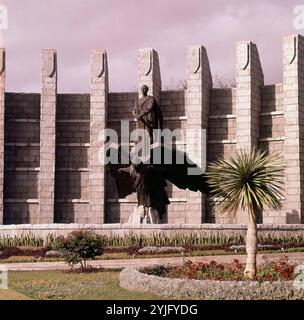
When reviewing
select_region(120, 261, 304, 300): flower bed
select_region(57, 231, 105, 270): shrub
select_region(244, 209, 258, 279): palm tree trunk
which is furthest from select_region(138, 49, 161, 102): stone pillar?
select_region(244, 209, 258, 279): palm tree trunk

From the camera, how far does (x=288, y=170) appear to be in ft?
141

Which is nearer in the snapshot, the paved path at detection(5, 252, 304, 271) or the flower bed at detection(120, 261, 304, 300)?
the flower bed at detection(120, 261, 304, 300)

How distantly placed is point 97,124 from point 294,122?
12489mm

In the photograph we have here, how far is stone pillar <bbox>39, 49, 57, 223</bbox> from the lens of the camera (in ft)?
148

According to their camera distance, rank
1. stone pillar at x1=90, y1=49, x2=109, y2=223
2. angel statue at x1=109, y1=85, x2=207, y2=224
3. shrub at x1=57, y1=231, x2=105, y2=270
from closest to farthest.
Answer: shrub at x1=57, y1=231, x2=105, y2=270 < angel statue at x1=109, y1=85, x2=207, y2=224 < stone pillar at x1=90, y1=49, x2=109, y2=223

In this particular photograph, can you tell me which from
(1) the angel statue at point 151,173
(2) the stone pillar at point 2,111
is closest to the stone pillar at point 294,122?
(1) the angel statue at point 151,173

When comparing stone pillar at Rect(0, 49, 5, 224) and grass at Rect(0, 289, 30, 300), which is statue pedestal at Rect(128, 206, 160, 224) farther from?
stone pillar at Rect(0, 49, 5, 224)

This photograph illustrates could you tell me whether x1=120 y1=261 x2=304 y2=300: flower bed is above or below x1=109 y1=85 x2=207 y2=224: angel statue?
below

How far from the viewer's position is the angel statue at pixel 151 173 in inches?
1163

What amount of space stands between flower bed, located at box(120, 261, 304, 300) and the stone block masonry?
2495 cm

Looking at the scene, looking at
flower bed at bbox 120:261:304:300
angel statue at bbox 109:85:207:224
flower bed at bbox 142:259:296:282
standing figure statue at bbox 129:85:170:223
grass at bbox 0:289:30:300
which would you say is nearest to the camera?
flower bed at bbox 120:261:304:300

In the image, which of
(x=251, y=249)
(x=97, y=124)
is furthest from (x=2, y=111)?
(x=251, y=249)

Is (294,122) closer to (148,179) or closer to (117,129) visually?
(117,129)
